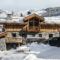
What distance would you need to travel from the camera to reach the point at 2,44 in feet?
90.6

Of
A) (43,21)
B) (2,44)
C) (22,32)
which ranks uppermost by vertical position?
(43,21)

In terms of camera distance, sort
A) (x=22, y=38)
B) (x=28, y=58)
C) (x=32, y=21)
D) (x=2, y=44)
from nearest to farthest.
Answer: (x=28, y=58), (x=2, y=44), (x=22, y=38), (x=32, y=21)

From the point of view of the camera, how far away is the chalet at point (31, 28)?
102 feet

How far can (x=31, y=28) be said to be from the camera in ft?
103

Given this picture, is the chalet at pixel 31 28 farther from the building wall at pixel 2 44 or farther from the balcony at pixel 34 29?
the building wall at pixel 2 44

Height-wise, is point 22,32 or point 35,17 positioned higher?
point 35,17

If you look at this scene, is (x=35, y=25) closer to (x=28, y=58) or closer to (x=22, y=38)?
(x=22, y=38)

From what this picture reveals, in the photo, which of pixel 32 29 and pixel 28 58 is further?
pixel 32 29

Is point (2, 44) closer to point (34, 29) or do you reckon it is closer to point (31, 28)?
point (31, 28)

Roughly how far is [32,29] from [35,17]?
2704mm

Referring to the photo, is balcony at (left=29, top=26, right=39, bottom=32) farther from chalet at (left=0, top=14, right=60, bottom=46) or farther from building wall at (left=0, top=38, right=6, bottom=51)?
building wall at (left=0, top=38, right=6, bottom=51)

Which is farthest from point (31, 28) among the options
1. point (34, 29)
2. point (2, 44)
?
point (2, 44)

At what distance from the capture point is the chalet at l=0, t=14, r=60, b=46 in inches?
1227

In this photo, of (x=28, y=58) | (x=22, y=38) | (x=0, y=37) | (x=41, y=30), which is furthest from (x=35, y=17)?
(x=28, y=58)
